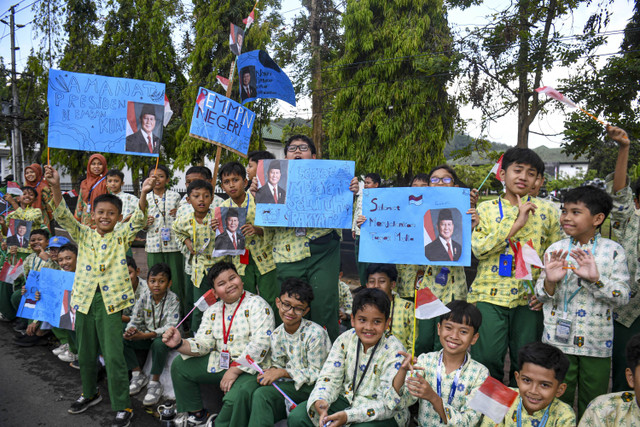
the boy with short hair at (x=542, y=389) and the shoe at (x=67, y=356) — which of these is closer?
the boy with short hair at (x=542, y=389)

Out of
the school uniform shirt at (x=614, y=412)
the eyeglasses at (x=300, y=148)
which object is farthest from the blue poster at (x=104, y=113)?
the school uniform shirt at (x=614, y=412)

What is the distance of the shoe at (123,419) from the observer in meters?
3.71

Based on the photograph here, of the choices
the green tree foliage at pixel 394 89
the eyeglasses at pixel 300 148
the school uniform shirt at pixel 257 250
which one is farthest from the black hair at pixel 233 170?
the green tree foliage at pixel 394 89

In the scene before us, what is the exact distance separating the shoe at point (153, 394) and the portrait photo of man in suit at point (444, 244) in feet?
9.55

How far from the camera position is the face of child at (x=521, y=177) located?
3.09 metres

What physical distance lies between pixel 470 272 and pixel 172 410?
5716 millimetres

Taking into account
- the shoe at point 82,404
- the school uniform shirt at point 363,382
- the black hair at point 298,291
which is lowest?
the shoe at point 82,404

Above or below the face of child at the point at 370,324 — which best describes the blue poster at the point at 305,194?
above

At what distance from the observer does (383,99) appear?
603 inches

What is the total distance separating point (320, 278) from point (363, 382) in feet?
3.79

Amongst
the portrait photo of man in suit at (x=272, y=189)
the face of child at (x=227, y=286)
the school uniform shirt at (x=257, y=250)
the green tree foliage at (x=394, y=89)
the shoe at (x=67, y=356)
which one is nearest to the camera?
the face of child at (x=227, y=286)

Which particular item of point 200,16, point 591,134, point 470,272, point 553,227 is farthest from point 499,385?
point 200,16

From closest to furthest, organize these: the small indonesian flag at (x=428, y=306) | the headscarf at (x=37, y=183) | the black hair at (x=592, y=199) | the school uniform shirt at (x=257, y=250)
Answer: the small indonesian flag at (x=428, y=306) → the black hair at (x=592, y=199) → the school uniform shirt at (x=257, y=250) → the headscarf at (x=37, y=183)

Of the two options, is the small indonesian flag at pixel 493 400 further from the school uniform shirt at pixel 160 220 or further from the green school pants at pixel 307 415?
the school uniform shirt at pixel 160 220
